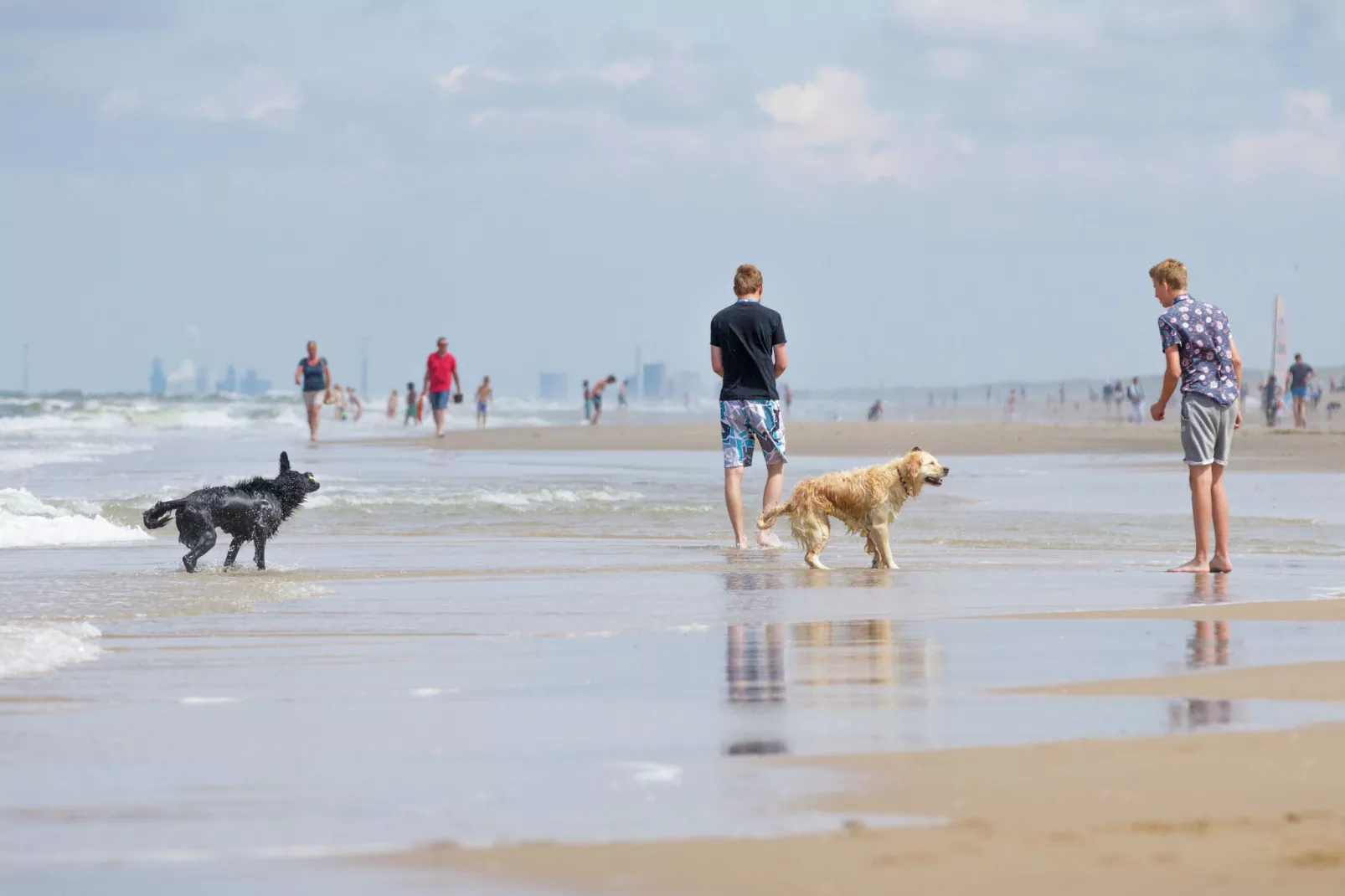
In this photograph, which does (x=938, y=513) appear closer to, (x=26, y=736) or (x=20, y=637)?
(x=20, y=637)

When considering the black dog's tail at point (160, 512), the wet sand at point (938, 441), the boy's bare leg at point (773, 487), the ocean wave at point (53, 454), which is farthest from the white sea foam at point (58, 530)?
the wet sand at point (938, 441)

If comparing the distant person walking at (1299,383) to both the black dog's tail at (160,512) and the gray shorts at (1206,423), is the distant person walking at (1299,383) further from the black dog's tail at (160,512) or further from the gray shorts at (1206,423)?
the black dog's tail at (160,512)

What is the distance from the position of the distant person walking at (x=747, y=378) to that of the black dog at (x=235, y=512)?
2930 mm

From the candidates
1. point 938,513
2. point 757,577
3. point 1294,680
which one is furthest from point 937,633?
point 938,513

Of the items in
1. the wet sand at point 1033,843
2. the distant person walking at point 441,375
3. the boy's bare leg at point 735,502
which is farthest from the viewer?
the distant person walking at point 441,375

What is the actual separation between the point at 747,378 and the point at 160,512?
3.97 metres

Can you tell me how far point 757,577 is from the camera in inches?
358

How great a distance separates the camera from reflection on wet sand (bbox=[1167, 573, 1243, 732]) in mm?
4645

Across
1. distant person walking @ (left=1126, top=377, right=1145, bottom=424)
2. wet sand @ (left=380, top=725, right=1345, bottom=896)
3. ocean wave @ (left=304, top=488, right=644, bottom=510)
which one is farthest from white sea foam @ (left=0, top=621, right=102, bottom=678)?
distant person walking @ (left=1126, top=377, right=1145, bottom=424)

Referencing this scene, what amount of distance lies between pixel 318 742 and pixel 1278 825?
2.35 metres

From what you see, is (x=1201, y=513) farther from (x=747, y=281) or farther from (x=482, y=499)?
(x=482, y=499)

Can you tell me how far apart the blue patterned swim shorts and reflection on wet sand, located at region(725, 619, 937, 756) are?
4343 millimetres

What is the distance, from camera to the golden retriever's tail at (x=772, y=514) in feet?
33.0

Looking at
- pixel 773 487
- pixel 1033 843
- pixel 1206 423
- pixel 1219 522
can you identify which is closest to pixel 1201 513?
pixel 1219 522
